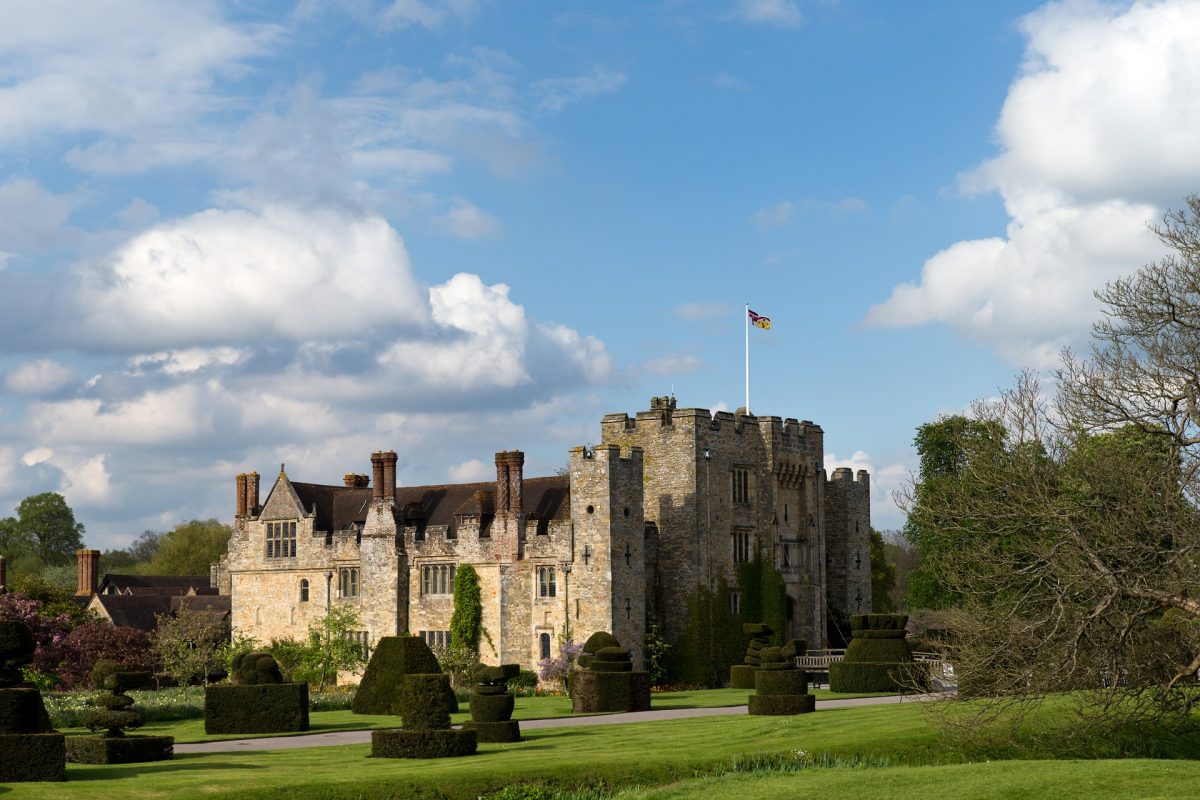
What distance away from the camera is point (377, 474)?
205ft

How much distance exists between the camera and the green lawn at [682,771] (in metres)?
24.6

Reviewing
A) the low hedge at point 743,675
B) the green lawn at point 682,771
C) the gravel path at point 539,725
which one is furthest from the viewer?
the low hedge at point 743,675

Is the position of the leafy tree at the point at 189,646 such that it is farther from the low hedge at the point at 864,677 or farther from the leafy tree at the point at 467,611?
the low hedge at the point at 864,677

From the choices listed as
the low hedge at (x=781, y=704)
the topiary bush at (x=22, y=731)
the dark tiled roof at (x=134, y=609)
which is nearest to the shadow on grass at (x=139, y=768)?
the topiary bush at (x=22, y=731)

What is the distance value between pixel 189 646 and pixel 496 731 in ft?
97.0

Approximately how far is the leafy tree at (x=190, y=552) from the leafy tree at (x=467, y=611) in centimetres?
5684

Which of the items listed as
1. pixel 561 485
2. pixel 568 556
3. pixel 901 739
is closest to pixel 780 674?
pixel 901 739

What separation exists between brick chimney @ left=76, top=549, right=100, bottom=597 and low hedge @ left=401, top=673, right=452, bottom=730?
6572cm

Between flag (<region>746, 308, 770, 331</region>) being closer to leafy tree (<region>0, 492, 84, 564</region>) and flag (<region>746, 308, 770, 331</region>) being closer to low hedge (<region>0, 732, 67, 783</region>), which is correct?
low hedge (<region>0, 732, 67, 783</region>)

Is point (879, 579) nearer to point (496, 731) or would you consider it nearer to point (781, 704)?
point (781, 704)

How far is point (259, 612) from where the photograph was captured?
68062 mm

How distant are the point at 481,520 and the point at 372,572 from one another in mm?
6231

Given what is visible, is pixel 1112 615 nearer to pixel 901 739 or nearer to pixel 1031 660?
pixel 1031 660

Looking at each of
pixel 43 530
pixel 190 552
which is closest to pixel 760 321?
pixel 190 552
